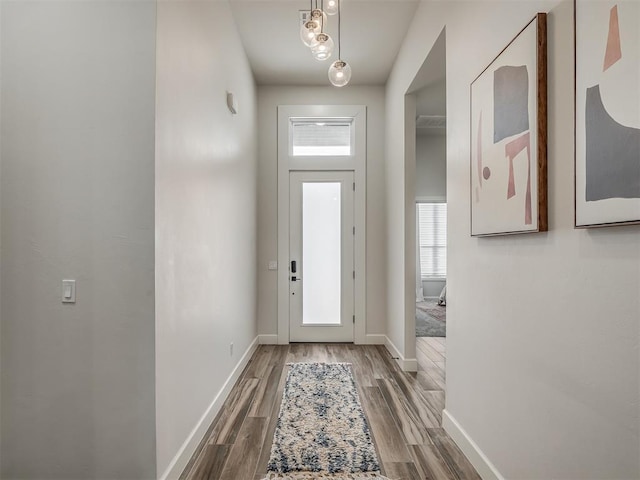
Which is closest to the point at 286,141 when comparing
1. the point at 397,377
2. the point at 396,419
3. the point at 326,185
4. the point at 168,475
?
the point at 326,185

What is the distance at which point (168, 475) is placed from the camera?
1796 millimetres

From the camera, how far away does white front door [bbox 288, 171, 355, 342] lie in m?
4.69

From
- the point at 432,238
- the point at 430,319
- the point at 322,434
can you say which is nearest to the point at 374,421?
the point at 322,434

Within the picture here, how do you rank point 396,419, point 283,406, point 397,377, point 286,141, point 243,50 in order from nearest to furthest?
point 396,419 < point 283,406 < point 397,377 < point 243,50 < point 286,141

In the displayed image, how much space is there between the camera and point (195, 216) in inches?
90.1

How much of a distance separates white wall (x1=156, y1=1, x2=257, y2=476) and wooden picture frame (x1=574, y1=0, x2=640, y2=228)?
171 centimetres

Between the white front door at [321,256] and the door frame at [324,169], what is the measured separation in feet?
0.21

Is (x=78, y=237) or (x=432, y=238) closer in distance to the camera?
(x=78, y=237)

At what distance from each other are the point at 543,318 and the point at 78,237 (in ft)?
6.82

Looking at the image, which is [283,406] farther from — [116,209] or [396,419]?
[116,209]

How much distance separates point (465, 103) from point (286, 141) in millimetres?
2817

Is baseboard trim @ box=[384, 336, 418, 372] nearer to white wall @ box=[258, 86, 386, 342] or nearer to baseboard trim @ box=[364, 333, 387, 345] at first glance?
baseboard trim @ box=[364, 333, 387, 345]

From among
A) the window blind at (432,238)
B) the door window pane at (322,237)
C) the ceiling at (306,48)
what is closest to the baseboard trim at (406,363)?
the door window pane at (322,237)

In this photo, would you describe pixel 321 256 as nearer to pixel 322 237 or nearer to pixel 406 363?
pixel 322 237
